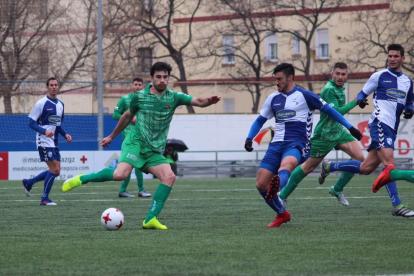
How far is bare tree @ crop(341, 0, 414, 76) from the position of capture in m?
31.0

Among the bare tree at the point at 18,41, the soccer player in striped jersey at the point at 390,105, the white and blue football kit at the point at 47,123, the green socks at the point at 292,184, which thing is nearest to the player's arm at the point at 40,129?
the white and blue football kit at the point at 47,123

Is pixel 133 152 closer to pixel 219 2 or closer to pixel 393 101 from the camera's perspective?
pixel 393 101

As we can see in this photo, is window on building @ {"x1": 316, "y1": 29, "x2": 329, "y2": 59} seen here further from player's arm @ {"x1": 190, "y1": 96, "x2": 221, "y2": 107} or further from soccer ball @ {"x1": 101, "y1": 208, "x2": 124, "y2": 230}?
soccer ball @ {"x1": 101, "y1": 208, "x2": 124, "y2": 230}

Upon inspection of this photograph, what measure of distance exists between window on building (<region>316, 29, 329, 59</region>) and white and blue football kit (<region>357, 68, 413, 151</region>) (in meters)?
27.6

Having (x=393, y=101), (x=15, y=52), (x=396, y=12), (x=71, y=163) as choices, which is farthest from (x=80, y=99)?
(x=393, y=101)

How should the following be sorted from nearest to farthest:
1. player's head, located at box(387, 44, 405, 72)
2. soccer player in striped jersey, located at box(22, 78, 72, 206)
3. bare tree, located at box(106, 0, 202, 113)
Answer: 1. player's head, located at box(387, 44, 405, 72)
2. soccer player in striped jersey, located at box(22, 78, 72, 206)
3. bare tree, located at box(106, 0, 202, 113)

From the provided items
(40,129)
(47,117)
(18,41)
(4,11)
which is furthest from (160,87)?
(18,41)

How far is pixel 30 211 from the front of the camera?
11695mm

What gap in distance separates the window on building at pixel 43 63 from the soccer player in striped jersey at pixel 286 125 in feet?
68.7

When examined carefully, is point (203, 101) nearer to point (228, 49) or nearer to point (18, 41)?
point (18, 41)

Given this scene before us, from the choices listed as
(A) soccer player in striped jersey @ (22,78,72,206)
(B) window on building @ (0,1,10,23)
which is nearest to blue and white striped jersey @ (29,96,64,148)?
(A) soccer player in striped jersey @ (22,78,72,206)

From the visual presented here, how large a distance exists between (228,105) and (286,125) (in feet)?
69.9

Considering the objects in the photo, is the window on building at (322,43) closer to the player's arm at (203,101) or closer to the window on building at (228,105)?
the window on building at (228,105)

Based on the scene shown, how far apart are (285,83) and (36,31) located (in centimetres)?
2165
